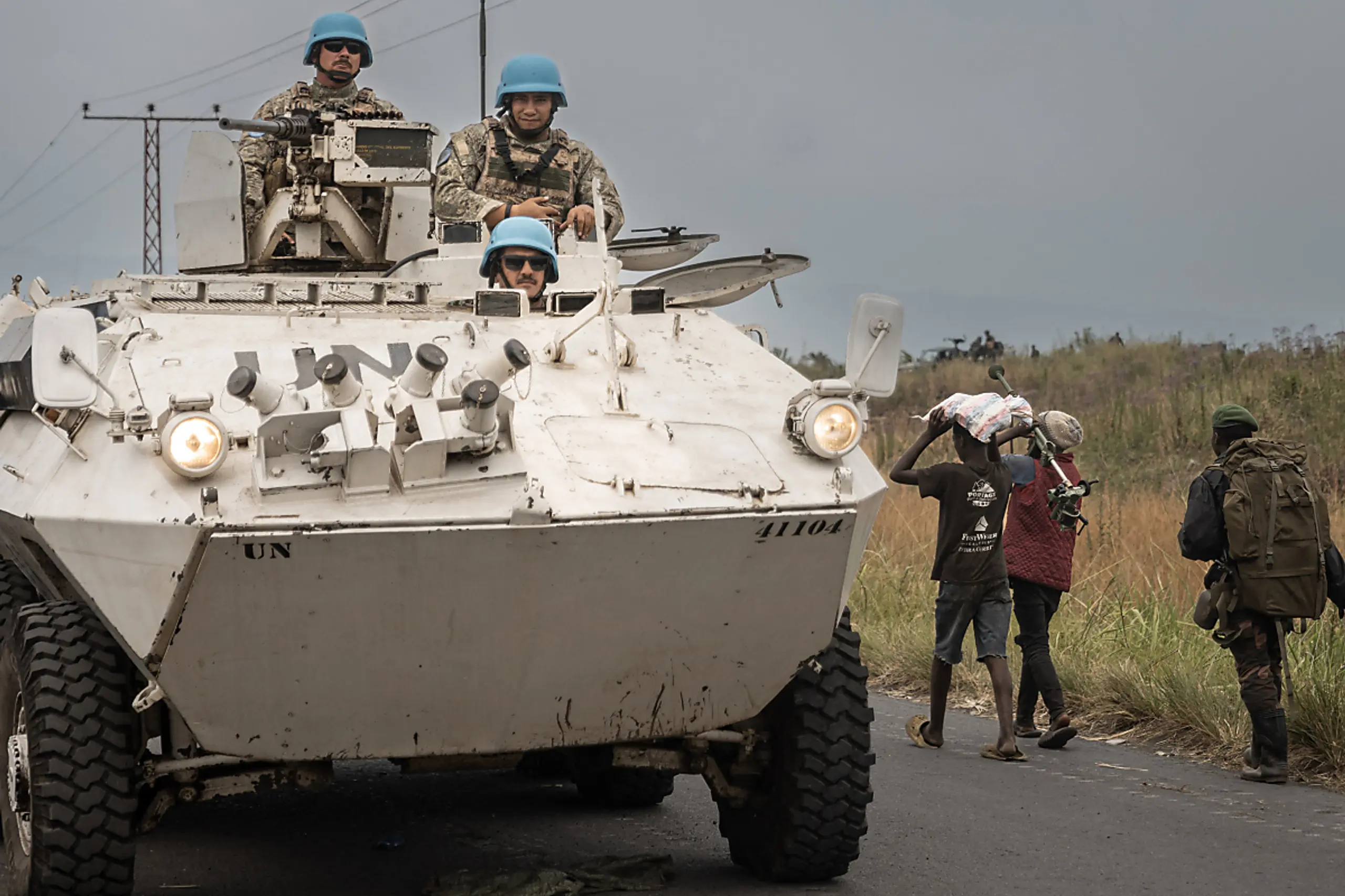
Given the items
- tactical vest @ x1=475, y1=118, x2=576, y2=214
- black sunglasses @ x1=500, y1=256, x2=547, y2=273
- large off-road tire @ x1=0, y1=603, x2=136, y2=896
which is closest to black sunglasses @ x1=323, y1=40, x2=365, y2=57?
tactical vest @ x1=475, y1=118, x2=576, y2=214

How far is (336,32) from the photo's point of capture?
386 inches

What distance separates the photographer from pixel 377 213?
915 centimetres

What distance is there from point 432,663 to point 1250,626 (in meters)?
3.84

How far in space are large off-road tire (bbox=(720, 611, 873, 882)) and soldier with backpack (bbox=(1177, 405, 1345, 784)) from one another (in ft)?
7.67

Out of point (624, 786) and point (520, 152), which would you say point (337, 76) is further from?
point (624, 786)

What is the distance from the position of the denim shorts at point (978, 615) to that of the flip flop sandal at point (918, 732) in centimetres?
52

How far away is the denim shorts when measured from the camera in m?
8.50

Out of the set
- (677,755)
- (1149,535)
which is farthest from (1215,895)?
(1149,535)

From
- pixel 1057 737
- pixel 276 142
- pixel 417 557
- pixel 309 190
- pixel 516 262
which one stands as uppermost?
pixel 276 142

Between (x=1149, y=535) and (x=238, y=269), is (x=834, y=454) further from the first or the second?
(x=1149, y=535)

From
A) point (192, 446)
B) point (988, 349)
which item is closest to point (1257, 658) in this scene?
point (192, 446)

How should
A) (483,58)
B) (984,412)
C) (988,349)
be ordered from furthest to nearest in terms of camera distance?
(988,349), (483,58), (984,412)

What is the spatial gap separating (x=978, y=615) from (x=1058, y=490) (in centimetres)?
74

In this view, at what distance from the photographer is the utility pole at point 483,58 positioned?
36.4ft
